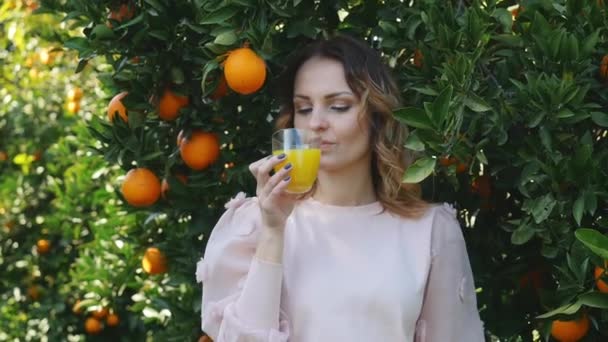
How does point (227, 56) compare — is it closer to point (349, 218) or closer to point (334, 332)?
point (349, 218)

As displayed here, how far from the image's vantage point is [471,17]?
100 inches

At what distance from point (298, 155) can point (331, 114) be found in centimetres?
28

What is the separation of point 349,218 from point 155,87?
67 centimetres

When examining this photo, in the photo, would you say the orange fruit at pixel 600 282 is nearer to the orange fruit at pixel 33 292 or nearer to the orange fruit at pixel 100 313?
the orange fruit at pixel 100 313

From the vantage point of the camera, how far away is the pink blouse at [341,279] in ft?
8.33

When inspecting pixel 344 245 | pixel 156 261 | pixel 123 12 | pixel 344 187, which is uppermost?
pixel 123 12

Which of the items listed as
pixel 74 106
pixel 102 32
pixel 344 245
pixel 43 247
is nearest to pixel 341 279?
pixel 344 245

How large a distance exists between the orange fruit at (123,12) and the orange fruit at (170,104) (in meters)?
0.23

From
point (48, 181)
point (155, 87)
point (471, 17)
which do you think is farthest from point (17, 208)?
point (471, 17)

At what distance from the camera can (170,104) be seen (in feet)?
9.89

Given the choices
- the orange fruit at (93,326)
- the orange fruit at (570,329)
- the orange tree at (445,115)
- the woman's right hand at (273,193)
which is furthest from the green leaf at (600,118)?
the orange fruit at (93,326)

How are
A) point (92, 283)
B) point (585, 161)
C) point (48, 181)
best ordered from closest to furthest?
1. point (585, 161)
2. point (92, 283)
3. point (48, 181)

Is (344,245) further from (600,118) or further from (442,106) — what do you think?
(600,118)

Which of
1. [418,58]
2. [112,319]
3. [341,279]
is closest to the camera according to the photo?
[341,279]
